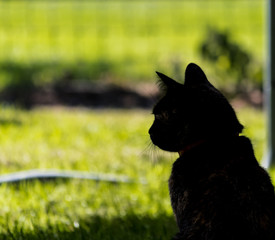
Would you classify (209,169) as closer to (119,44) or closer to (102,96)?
(102,96)

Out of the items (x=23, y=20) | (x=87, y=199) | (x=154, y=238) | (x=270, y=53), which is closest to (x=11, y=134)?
(x=87, y=199)

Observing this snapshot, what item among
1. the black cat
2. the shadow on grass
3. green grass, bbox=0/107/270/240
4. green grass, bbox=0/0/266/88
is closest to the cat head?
the black cat

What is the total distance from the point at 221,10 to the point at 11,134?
10464 mm

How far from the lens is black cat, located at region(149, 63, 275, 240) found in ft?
10.0

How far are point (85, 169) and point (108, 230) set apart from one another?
1.93 m

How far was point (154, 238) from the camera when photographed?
4520 millimetres

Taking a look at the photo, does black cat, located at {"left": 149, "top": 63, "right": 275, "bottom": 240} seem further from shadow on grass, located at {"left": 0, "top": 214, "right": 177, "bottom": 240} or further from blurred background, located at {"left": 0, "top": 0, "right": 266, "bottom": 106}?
blurred background, located at {"left": 0, "top": 0, "right": 266, "bottom": 106}

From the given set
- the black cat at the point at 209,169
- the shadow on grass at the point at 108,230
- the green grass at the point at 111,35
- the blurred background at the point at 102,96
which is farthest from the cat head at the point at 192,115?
the green grass at the point at 111,35

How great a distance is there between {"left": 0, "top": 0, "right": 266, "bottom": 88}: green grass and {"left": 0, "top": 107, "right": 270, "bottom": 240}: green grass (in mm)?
2151

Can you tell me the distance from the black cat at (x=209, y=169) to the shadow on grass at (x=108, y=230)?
1243 millimetres

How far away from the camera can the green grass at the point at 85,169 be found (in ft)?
15.7

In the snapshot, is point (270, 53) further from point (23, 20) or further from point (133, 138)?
point (23, 20)

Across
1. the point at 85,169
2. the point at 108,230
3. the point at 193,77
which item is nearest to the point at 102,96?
the point at 85,169

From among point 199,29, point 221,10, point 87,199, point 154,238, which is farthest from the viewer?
point 221,10
